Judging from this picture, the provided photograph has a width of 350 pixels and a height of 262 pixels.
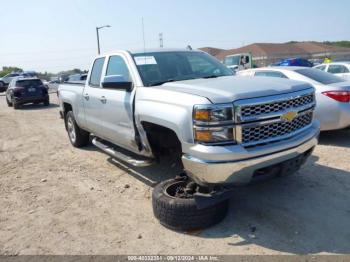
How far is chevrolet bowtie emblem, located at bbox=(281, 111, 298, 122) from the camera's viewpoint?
3.83m

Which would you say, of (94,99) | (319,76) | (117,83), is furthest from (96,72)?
(319,76)

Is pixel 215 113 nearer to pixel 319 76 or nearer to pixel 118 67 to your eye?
pixel 118 67

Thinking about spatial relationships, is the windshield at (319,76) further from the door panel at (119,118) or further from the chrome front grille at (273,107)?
the door panel at (119,118)

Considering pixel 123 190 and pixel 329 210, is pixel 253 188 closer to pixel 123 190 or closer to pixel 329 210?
pixel 329 210

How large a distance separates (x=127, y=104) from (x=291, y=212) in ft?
7.93

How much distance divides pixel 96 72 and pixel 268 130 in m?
3.53

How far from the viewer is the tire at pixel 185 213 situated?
12.5 ft

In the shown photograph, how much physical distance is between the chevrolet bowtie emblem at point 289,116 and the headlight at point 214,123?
27.0 inches

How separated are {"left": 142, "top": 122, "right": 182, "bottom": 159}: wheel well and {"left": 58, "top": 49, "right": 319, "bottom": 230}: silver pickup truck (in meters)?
0.01

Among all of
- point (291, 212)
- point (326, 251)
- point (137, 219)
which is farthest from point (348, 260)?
point (137, 219)

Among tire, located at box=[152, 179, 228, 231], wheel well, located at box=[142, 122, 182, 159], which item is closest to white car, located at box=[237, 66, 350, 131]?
wheel well, located at box=[142, 122, 182, 159]

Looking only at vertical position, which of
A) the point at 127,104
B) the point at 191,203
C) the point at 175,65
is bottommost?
the point at 191,203

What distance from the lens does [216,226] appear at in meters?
3.96

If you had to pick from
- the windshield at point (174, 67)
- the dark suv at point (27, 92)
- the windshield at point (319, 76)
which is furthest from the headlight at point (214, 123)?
the dark suv at point (27, 92)
